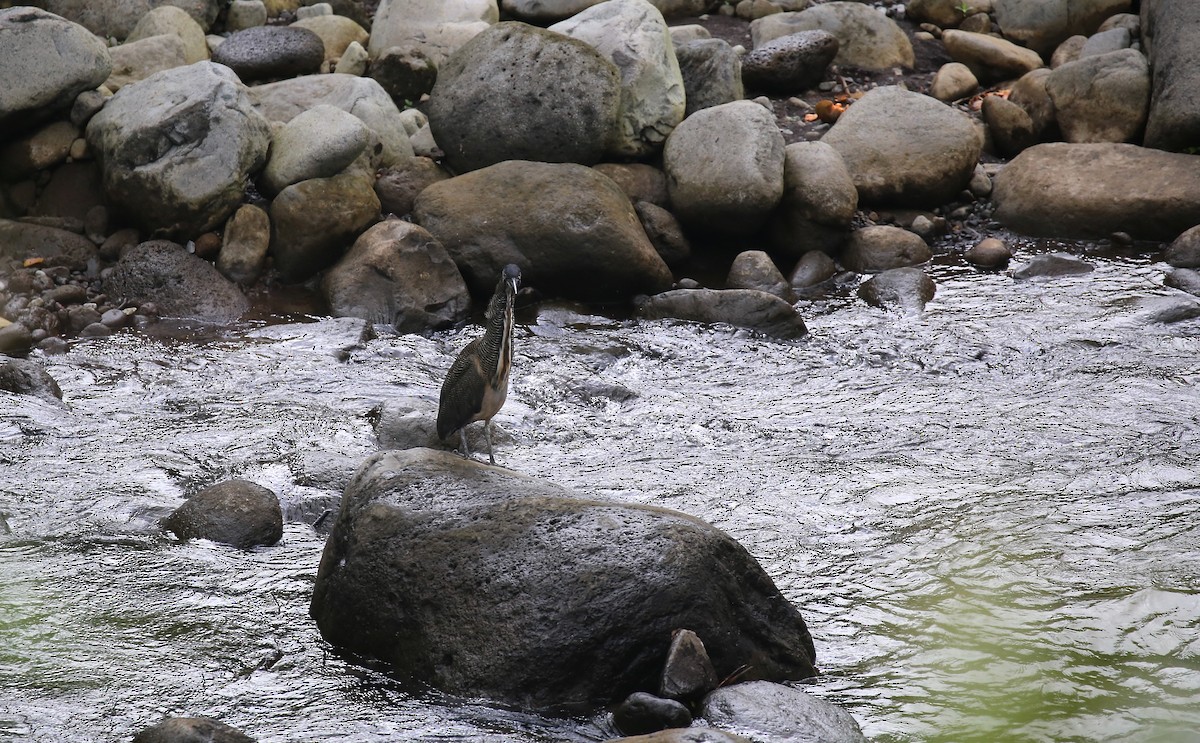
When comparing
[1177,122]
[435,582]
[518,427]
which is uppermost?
[1177,122]

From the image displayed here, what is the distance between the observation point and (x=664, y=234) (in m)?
10.2

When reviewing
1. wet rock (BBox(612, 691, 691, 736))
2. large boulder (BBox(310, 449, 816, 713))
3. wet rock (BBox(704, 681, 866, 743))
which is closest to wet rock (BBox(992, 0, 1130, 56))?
large boulder (BBox(310, 449, 816, 713))

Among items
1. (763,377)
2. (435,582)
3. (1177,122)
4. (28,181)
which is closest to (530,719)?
(435,582)

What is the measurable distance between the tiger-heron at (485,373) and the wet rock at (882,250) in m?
4.73

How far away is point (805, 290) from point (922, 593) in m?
4.81

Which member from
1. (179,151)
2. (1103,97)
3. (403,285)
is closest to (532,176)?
(403,285)

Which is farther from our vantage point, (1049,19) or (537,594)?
(1049,19)

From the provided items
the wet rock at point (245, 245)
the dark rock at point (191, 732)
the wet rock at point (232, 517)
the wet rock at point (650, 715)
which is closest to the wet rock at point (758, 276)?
the wet rock at point (245, 245)

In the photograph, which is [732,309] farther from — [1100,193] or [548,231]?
[1100,193]

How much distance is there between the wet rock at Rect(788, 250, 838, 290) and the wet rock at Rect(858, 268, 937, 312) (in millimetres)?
408

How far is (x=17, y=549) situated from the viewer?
572 centimetres

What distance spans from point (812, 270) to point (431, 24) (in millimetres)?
5100

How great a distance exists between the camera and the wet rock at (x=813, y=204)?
10.2m

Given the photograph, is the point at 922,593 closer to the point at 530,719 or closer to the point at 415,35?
the point at 530,719
